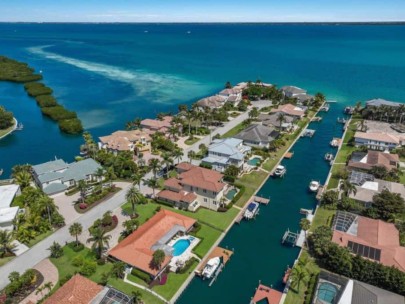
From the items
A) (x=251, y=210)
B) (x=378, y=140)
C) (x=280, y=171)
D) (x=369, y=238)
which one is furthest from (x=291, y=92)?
(x=369, y=238)

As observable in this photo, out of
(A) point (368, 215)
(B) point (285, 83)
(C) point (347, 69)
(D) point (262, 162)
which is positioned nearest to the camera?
(A) point (368, 215)

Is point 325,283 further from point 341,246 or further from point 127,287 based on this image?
point 127,287

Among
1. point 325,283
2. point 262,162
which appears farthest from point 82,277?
point 262,162

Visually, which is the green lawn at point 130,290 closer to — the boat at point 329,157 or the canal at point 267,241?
the canal at point 267,241

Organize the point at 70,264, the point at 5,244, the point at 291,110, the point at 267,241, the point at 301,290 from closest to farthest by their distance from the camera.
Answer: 1. the point at 301,290
2. the point at 70,264
3. the point at 5,244
4. the point at 267,241
5. the point at 291,110

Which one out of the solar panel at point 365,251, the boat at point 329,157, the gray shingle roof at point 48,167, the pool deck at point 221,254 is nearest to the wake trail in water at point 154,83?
the gray shingle roof at point 48,167

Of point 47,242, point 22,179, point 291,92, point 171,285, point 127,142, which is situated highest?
point 291,92

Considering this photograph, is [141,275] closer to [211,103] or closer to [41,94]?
[211,103]
